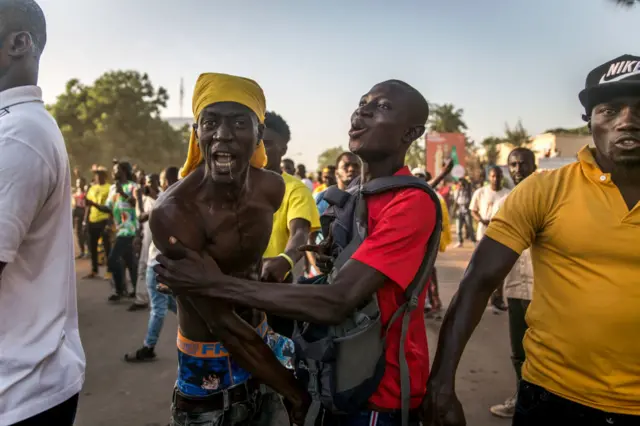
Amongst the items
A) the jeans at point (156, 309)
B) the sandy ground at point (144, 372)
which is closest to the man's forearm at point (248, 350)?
the sandy ground at point (144, 372)

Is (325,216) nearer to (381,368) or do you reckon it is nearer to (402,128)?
(402,128)

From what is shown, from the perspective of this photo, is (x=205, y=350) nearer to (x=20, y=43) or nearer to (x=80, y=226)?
(x=20, y=43)

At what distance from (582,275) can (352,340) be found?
0.85 meters

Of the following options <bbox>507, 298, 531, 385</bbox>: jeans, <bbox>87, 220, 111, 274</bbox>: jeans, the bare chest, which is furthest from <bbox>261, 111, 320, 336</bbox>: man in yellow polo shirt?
<bbox>87, 220, 111, 274</bbox>: jeans

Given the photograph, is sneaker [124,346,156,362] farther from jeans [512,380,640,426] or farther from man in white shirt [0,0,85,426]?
jeans [512,380,640,426]

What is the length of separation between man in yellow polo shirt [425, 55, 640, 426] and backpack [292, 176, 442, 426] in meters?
0.20

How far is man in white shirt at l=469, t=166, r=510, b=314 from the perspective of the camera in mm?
6980

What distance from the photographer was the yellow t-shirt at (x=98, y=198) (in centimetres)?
899

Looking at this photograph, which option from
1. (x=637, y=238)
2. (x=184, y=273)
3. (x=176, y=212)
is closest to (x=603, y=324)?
(x=637, y=238)

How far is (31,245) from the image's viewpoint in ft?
5.60

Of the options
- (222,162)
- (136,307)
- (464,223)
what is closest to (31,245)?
(222,162)

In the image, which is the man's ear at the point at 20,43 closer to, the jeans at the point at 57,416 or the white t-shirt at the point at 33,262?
the white t-shirt at the point at 33,262

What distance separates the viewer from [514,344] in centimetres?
390

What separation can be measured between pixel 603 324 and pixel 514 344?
7.44 feet
